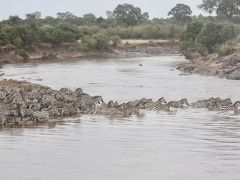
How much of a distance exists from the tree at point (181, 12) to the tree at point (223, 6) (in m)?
23.8

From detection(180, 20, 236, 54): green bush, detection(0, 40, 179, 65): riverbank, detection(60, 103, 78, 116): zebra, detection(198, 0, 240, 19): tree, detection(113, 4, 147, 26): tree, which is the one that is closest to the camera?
detection(60, 103, 78, 116): zebra

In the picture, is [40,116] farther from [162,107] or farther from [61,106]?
[162,107]

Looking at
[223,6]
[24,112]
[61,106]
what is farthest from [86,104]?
[223,6]

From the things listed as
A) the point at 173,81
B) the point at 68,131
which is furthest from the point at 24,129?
the point at 173,81

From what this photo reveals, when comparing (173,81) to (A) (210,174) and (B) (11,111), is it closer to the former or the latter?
(B) (11,111)

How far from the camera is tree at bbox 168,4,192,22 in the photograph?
145m

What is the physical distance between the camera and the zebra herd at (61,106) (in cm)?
2286

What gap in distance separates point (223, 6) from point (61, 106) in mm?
98401

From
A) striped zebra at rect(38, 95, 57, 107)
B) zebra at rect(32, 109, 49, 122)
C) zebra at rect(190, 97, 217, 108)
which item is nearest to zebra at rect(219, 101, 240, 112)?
zebra at rect(190, 97, 217, 108)

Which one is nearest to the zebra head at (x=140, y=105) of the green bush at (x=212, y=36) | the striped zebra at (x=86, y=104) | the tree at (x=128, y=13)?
Result: the striped zebra at (x=86, y=104)

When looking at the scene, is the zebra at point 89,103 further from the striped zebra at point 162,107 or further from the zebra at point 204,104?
the zebra at point 204,104

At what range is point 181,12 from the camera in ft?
480

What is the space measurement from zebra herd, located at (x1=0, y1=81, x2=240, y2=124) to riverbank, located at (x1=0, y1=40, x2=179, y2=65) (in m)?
39.8

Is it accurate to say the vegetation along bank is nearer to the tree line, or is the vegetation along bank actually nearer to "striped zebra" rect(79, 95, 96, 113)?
the tree line
